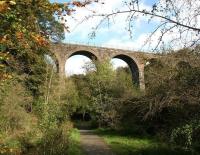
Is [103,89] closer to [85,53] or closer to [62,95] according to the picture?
[62,95]

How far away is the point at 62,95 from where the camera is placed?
31609 millimetres

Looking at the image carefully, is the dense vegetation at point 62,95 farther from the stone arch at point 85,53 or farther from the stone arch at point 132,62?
the stone arch at point 132,62

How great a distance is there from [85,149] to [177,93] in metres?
8.18

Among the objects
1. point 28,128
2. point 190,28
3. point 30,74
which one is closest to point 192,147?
point 190,28

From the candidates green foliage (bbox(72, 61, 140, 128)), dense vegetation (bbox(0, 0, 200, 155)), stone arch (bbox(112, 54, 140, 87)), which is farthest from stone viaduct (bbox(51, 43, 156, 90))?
green foliage (bbox(72, 61, 140, 128))

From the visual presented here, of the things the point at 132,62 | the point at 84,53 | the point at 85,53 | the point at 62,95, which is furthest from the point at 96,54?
the point at 62,95

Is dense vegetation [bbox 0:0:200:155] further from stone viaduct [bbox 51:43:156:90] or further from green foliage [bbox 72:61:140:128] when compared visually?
stone viaduct [bbox 51:43:156:90]

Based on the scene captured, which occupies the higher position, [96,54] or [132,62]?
[96,54]

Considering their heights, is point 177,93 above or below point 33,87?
below

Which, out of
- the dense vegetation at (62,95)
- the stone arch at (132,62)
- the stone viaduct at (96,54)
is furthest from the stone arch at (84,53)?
the dense vegetation at (62,95)

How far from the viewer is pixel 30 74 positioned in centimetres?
3178

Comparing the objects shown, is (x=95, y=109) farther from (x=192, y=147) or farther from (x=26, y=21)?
(x=26, y=21)

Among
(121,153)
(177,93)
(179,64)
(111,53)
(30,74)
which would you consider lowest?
(121,153)

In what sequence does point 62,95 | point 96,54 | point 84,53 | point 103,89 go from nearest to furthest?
point 62,95 < point 103,89 < point 84,53 < point 96,54
